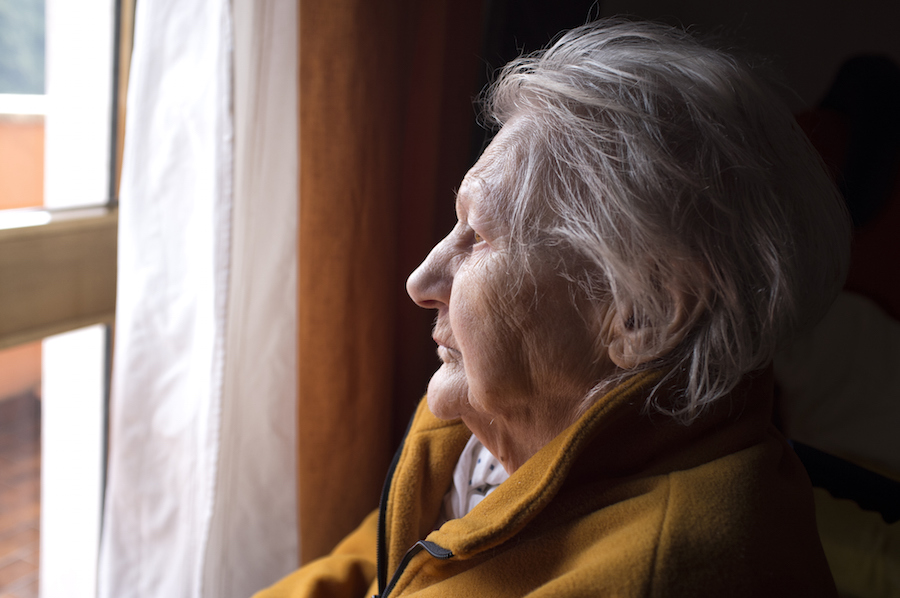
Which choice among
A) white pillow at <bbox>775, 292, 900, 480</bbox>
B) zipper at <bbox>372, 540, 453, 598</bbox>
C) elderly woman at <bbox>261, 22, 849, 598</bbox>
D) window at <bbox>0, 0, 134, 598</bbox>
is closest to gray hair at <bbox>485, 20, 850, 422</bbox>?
elderly woman at <bbox>261, 22, 849, 598</bbox>

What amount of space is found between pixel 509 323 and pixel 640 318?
0.55 ft

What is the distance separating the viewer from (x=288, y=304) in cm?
133

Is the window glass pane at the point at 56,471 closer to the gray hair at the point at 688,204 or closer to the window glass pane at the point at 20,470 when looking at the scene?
the window glass pane at the point at 20,470

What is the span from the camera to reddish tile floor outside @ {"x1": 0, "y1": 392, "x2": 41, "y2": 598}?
140 centimetres

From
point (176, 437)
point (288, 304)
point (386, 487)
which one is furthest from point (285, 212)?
point (386, 487)

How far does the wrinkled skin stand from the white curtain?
18.9 inches

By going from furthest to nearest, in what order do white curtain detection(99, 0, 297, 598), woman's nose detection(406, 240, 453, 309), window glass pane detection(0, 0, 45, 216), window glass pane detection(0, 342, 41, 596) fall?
1. window glass pane detection(0, 342, 41, 596)
2. window glass pane detection(0, 0, 45, 216)
3. white curtain detection(99, 0, 297, 598)
4. woman's nose detection(406, 240, 453, 309)

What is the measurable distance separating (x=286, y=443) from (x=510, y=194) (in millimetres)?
814

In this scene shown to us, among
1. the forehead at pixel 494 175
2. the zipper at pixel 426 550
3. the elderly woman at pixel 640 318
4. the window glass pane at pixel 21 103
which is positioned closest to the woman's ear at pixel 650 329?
the elderly woman at pixel 640 318

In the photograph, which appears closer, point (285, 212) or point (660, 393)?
point (660, 393)

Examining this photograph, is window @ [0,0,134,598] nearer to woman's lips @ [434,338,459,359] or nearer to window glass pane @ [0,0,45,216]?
window glass pane @ [0,0,45,216]

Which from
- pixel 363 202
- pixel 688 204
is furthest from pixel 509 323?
pixel 363 202

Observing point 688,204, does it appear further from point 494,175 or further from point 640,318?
point 494,175

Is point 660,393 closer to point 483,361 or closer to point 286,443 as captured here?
point 483,361
